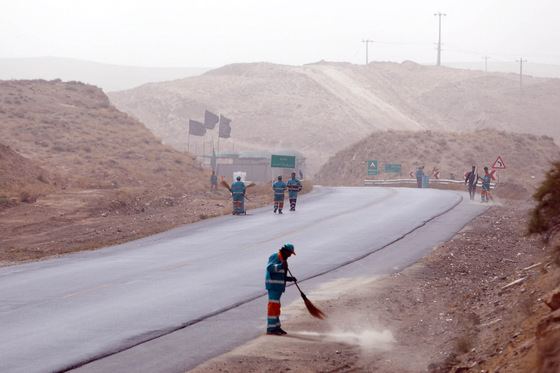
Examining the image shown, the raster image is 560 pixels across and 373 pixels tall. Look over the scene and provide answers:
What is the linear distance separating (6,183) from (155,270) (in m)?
23.3

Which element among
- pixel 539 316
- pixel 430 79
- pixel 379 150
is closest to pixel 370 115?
pixel 430 79

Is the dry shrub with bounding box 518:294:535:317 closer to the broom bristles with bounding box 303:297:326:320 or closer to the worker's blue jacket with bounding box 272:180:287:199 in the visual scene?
the broom bristles with bounding box 303:297:326:320

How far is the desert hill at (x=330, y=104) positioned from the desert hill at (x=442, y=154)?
28102 millimetres

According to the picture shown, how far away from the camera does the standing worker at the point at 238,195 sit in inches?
1304

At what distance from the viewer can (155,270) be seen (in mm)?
19328

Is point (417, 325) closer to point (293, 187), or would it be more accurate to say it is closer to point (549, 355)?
point (549, 355)

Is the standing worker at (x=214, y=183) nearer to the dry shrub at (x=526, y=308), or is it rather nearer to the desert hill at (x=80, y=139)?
the desert hill at (x=80, y=139)

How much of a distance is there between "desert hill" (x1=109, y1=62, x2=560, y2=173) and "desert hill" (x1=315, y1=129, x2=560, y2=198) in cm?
2810

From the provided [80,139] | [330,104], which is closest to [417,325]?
[80,139]

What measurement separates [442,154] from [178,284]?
77760mm

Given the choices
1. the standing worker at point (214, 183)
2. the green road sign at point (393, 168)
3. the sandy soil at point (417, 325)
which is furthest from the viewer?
the green road sign at point (393, 168)

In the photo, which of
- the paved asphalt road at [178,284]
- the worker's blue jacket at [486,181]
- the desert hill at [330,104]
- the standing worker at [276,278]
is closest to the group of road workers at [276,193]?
the paved asphalt road at [178,284]

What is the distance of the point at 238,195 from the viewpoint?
33.9 m

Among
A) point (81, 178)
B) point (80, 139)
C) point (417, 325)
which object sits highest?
point (80, 139)
